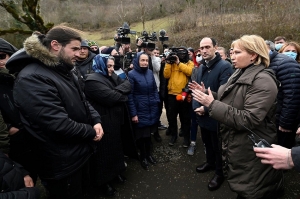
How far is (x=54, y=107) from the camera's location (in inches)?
65.4

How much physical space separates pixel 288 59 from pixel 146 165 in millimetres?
2388

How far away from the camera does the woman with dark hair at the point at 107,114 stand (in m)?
2.56

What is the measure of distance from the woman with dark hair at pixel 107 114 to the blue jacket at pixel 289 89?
188 cm

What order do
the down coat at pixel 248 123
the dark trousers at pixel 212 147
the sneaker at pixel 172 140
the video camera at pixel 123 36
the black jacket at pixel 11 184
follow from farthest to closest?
the video camera at pixel 123 36 < the sneaker at pixel 172 140 < the dark trousers at pixel 212 147 < the down coat at pixel 248 123 < the black jacket at pixel 11 184

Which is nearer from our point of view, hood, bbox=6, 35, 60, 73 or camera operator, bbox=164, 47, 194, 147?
hood, bbox=6, 35, 60, 73

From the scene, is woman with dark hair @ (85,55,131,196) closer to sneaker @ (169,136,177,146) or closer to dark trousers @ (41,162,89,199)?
dark trousers @ (41,162,89,199)

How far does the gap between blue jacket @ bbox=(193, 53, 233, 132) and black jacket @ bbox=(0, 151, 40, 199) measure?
202 centimetres

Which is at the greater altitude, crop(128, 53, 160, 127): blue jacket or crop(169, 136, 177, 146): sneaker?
crop(128, 53, 160, 127): blue jacket

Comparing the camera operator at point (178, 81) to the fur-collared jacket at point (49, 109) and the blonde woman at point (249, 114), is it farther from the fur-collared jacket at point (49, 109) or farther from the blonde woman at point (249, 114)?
the fur-collared jacket at point (49, 109)

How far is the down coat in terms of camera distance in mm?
1746

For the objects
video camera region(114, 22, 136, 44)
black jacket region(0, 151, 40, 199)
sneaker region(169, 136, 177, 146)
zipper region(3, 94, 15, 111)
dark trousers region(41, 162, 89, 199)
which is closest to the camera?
black jacket region(0, 151, 40, 199)

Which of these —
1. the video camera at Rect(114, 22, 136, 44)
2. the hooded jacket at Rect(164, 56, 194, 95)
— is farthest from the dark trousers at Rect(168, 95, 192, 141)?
the video camera at Rect(114, 22, 136, 44)

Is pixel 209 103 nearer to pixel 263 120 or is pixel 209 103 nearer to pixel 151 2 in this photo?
pixel 263 120

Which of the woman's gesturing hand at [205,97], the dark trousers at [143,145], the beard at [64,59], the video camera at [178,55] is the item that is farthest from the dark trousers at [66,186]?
the video camera at [178,55]
